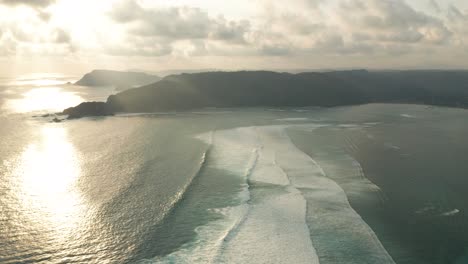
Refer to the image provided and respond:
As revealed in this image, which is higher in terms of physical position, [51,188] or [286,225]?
[51,188]

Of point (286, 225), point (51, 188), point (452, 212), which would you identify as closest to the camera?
point (286, 225)

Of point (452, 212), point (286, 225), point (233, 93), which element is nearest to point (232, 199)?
point (286, 225)

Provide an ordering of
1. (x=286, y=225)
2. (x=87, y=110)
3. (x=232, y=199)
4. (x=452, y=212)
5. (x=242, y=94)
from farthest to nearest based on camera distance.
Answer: (x=242, y=94)
(x=87, y=110)
(x=232, y=199)
(x=452, y=212)
(x=286, y=225)

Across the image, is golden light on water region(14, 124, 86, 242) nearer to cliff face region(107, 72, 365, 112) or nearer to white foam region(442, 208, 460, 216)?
white foam region(442, 208, 460, 216)

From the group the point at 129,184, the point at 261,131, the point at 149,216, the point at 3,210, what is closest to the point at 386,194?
the point at 149,216

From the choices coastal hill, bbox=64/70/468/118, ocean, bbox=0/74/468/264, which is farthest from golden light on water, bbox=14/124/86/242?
coastal hill, bbox=64/70/468/118

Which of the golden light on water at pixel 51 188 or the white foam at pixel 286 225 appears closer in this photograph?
the white foam at pixel 286 225

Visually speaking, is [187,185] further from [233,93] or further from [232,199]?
[233,93]

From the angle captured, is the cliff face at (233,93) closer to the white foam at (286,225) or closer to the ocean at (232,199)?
the ocean at (232,199)

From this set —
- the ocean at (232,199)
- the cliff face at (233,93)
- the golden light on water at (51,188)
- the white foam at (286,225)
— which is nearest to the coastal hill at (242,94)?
the cliff face at (233,93)
